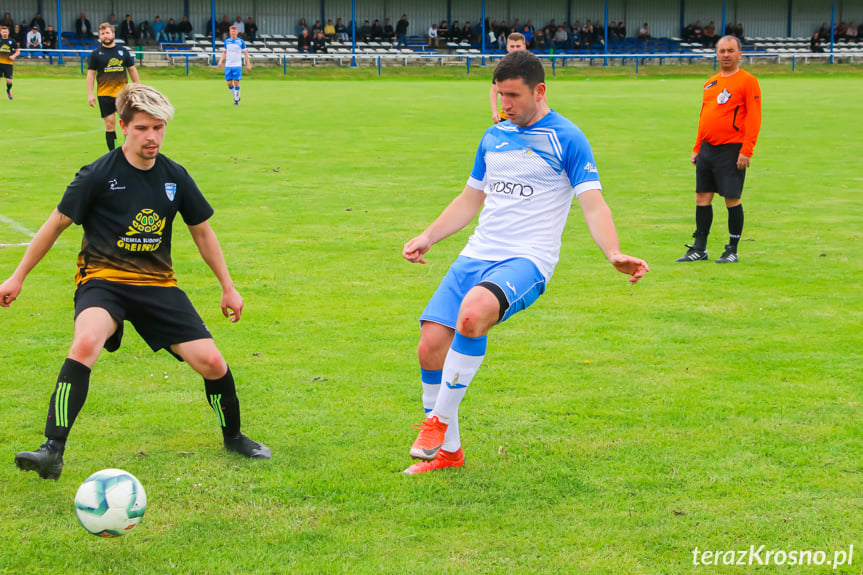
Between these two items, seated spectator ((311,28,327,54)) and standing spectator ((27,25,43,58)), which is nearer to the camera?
standing spectator ((27,25,43,58))

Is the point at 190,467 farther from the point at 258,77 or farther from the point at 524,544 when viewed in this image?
the point at 258,77

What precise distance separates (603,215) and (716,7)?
213ft

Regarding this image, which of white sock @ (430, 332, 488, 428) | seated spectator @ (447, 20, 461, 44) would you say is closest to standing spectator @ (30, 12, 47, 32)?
seated spectator @ (447, 20, 461, 44)

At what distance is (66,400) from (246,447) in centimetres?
98

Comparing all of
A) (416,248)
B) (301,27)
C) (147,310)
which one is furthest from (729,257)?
(301,27)

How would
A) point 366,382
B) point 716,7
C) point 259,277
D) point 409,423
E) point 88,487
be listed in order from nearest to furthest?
point 88,487
point 409,423
point 366,382
point 259,277
point 716,7

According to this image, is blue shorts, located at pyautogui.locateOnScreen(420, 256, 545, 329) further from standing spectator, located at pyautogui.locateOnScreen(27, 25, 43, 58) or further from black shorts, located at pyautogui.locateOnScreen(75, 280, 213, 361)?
standing spectator, located at pyautogui.locateOnScreen(27, 25, 43, 58)

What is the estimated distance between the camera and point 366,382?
6.35 meters

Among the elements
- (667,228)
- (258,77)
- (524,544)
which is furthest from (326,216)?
(258,77)

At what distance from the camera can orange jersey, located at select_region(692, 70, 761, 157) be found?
991 cm

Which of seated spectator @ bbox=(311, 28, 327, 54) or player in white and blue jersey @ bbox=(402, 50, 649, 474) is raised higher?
seated spectator @ bbox=(311, 28, 327, 54)

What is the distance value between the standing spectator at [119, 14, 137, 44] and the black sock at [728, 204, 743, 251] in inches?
1828

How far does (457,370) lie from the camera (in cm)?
485

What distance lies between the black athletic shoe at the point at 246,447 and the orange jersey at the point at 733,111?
21.9 feet
